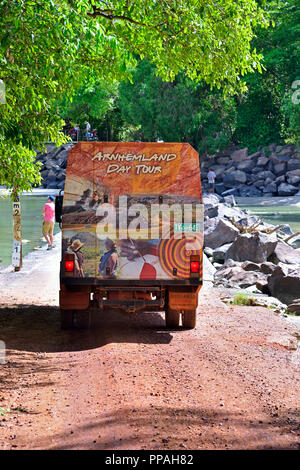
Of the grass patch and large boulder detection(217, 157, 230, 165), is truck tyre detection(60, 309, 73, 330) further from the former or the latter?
large boulder detection(217, 157, 230, 165)

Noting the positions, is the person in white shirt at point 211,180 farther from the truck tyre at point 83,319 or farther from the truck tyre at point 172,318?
the truck tyre at point 83,319

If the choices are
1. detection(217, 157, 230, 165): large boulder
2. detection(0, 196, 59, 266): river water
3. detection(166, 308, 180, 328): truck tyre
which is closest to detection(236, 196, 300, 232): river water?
detection(217, 157, 230, 165): large boulder

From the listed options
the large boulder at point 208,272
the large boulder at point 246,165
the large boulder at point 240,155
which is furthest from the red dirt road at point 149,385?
the large boulder at point 240,155

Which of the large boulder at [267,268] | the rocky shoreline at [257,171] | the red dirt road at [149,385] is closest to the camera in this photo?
the red dirt road at [149,385]

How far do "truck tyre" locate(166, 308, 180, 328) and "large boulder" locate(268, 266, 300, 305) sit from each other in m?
5.62

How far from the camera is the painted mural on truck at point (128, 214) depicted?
1145 centimetres

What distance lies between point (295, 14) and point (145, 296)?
48.8 metres

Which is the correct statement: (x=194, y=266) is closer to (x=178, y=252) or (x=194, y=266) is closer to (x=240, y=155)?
(x=178, y=252)

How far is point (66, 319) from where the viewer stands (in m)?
12.1

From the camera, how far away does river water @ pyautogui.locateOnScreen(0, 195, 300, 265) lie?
3119cm

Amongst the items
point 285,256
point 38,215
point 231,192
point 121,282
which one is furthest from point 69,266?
point 231,192

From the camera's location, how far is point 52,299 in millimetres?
16016

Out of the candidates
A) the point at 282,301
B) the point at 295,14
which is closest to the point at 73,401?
the point at 282,301
